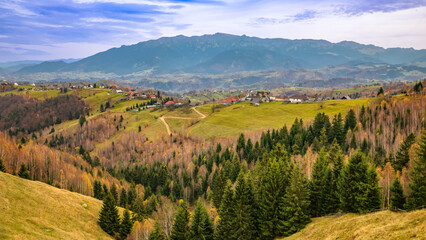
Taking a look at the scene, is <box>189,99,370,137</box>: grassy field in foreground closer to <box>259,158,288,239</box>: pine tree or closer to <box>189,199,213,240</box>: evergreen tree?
<box>189,199,213,240</box>: evergreen tree

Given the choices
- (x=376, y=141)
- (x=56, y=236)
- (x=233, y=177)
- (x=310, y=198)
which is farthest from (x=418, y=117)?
(x=56, y=236)

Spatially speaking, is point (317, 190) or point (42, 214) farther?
point (42, 214)

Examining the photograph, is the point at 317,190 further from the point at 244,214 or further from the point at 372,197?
the point at 244,214

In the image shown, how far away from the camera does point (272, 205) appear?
46.8 meters

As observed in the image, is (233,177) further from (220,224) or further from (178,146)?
(178,146)

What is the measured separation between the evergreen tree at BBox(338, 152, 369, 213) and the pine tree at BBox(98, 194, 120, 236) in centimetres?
5250

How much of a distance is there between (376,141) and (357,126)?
9.70 meters

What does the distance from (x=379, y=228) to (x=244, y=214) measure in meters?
24.3

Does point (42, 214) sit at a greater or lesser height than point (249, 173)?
lesser

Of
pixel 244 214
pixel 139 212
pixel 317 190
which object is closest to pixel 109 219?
pixel 139 212

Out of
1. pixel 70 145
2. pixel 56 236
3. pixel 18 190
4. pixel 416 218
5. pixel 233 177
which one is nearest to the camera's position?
pixel 416 218

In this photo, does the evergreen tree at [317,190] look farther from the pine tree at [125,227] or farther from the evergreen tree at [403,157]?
the pine tree at [125,227]

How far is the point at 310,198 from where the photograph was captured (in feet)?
163

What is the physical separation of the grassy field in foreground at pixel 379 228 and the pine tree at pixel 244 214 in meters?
10.3
